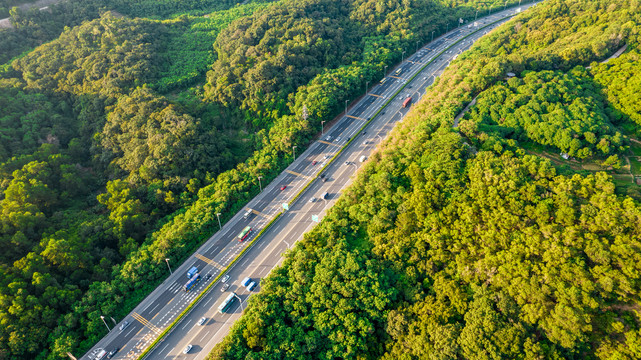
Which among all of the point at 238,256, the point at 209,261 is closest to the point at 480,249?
the point at 238,256

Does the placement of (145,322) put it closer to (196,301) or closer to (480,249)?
(196,301)

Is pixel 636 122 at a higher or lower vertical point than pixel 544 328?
higher

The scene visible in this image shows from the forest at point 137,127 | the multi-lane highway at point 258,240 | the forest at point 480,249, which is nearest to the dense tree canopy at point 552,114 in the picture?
the forest at point 480,249

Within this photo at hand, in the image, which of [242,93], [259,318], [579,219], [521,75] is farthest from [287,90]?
[579,219]

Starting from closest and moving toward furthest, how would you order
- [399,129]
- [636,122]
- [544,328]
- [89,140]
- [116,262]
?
[544,328] < [116,262] < [636,122] < [399,129] < [89,140]

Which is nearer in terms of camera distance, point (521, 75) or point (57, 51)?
point (521, 75)

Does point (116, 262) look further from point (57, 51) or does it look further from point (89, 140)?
point (57, 51)

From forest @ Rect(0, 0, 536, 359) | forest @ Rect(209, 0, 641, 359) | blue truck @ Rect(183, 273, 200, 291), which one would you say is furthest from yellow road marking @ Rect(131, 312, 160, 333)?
Answer: forest @ Rect(209, 0, 641, 359)
